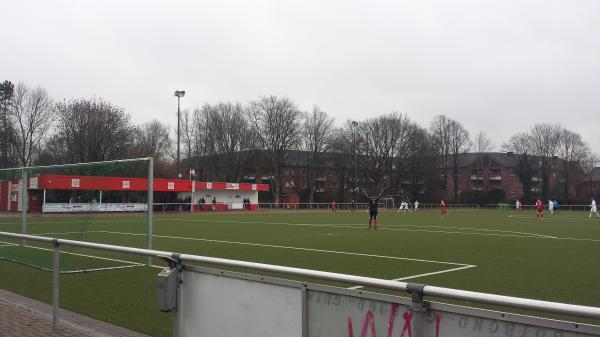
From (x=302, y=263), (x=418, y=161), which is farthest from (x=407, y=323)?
(x=418, y=161)

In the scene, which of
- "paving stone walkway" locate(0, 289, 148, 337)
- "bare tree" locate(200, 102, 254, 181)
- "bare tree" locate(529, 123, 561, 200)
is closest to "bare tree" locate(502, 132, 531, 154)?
"bare tree" locate(529, 123, 561, 200)

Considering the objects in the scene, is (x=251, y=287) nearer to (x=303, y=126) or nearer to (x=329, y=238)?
(x=329, y=238)

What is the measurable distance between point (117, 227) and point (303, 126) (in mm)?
74748

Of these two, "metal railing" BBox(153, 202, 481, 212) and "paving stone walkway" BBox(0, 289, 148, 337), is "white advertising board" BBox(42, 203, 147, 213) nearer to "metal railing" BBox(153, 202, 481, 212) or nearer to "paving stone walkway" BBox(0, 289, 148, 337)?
"paving stone walkway" BBox(0, 289, 148, 337)

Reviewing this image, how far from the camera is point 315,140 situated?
89.0 metres

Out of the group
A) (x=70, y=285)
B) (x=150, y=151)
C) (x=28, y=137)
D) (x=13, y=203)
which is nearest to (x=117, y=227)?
(x=70, y=285)

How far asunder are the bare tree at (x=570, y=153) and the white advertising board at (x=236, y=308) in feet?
342

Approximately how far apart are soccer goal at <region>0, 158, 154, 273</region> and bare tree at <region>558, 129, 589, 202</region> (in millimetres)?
98354

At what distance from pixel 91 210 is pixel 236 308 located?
363 inches

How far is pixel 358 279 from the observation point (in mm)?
3592

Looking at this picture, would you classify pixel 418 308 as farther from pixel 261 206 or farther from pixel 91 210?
pixel 261 206

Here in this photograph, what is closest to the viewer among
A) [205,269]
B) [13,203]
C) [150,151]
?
[205,269]

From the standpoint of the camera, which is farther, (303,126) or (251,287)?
(303,126)

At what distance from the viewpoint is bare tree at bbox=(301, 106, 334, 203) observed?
88562 mm
